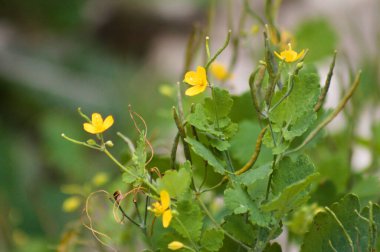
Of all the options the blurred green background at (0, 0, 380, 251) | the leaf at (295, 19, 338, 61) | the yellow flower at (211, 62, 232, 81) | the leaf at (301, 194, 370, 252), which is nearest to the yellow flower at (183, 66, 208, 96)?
the leaf at (301, 194, 370, 252)

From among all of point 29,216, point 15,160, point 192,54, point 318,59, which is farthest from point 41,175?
point 192,54

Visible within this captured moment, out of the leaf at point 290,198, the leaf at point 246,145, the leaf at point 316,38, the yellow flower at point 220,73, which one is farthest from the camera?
the leaf at point 316,38

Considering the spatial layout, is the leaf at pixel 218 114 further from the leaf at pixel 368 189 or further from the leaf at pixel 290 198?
the leaf at pixel 368 189

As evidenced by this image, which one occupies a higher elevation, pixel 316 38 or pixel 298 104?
pixel 316 38

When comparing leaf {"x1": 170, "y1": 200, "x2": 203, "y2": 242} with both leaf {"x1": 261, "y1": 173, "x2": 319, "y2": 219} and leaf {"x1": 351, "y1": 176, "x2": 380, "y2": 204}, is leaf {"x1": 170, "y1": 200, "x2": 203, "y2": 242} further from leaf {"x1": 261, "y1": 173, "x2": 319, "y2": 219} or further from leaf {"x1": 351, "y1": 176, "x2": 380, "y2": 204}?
leaf {"x1": 351, "y1": 176, "x2": 380, "y2": 204}

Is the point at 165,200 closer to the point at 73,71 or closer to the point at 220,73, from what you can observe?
the point at 220,73

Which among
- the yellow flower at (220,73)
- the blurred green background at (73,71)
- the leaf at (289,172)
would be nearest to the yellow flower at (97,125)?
the leaf at (289,172)

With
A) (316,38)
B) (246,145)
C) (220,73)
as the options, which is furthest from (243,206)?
(316,38)
